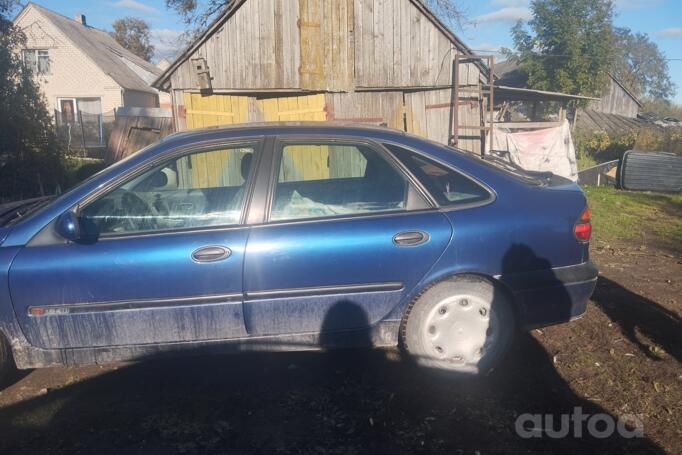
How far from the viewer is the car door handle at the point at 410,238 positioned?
339cm

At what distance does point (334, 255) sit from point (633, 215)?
25.8ft

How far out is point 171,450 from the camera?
2893mm

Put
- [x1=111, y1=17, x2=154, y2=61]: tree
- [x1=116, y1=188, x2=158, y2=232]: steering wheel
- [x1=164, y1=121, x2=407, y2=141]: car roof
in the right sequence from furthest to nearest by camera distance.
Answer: [x1=111, y1=17, x2=154, y2=61]: tree, [x1=164, y1=121, x2=407, y2=141]: car roof, [x1=116, y1=188, x2=158, y2=232]: steering wheel

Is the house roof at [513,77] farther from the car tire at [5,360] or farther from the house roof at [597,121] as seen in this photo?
the car tire at [5,360]

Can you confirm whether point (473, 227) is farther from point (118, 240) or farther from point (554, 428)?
point (118, 240)

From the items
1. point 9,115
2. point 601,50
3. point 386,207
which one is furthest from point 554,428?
point 601,50

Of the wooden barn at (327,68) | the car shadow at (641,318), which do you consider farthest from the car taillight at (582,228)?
the wooden barn at (327,68)

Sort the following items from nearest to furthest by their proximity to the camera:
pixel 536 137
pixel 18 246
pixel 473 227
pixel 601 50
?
pixel 18 246 → pixel 473 227 → pixel 536 137 → pixel 601 50

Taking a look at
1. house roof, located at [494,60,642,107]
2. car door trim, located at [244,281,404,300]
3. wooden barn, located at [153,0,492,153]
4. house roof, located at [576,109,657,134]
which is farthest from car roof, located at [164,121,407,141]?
house roof, located at [576,109,657,134]

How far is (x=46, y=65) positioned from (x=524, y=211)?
32366 mm

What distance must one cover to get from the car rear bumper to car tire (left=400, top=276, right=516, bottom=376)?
100 mm

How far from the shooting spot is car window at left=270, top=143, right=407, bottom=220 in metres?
3.49

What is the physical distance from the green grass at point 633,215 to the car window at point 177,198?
5.68 meters

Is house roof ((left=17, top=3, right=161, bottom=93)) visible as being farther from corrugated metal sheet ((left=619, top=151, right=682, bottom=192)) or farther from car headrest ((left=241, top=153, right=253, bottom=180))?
car headrest ((left=241, top=153, right=253, bottom=180))
